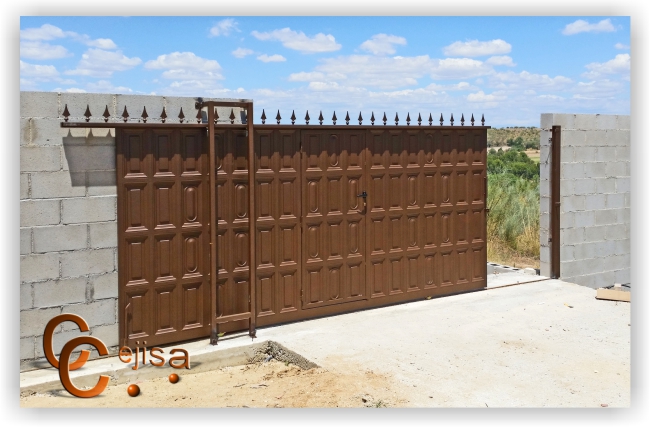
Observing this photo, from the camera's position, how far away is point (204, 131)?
7.90 meters

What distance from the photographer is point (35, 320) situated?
23.5 ft

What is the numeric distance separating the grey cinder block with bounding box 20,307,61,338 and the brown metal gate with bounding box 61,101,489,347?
74 centimetres

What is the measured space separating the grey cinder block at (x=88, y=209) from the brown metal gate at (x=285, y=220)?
12 cm

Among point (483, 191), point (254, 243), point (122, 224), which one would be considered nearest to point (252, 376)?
point (254, 243)

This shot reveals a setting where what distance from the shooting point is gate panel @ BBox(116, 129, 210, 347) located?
7.57 metres

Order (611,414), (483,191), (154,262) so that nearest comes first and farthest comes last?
(611,414) → (154,262) → (483,191)

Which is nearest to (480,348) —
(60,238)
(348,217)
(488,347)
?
(488,347)

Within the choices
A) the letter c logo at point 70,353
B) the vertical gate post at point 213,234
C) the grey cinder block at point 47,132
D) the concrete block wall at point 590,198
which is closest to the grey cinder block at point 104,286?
the letter c logo at point 70,353

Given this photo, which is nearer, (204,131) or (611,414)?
(611,414)

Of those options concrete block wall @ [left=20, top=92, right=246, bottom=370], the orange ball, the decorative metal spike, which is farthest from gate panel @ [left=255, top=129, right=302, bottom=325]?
the decorative metal spike

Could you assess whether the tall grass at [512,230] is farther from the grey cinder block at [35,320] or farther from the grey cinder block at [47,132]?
the grey cinder block at [47,132]
